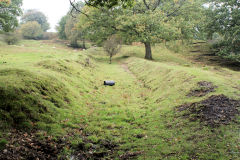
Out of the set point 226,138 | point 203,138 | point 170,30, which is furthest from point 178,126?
point 170,30

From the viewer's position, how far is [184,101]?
13.2m

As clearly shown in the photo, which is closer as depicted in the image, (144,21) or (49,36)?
(144,21)

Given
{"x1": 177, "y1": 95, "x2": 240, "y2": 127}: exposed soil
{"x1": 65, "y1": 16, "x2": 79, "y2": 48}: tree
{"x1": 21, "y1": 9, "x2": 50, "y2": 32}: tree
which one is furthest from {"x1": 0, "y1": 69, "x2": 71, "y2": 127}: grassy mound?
{"x1": 21, "y1": 9, "x2": 50, "y2": 32}: tree

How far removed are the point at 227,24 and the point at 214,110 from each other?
30263 millimetres

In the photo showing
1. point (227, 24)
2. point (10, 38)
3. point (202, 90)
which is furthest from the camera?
point (10, 38)

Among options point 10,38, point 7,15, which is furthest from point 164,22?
point 10,38

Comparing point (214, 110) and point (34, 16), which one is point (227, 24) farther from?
point (34, 16)

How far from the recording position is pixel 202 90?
13977 mm

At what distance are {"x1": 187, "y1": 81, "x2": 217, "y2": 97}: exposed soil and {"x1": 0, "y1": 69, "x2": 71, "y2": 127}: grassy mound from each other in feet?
31.5

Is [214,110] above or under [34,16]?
under

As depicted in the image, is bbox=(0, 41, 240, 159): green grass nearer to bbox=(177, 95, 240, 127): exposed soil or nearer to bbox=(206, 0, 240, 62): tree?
bbox=(177, 95, 240, 127): exposed soil

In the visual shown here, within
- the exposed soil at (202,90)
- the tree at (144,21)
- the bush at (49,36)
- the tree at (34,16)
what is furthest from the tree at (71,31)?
the exposed soil at (202,90)

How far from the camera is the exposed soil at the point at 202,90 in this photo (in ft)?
44.1

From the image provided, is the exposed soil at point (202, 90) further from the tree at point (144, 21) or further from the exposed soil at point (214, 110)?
the tree at point (144, 21)
